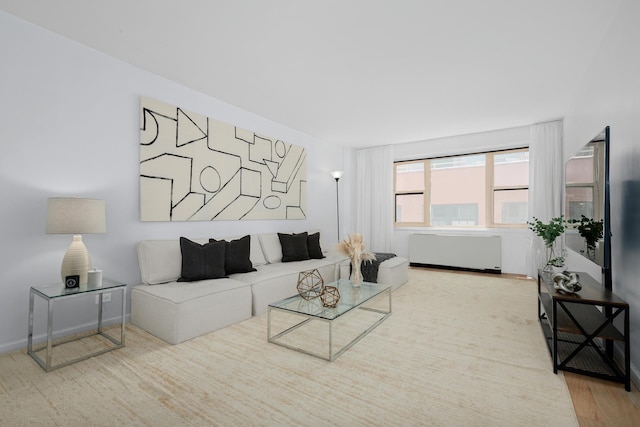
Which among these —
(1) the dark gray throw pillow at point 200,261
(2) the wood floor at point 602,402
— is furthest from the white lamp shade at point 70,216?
(2) the wood floor at point 602,402

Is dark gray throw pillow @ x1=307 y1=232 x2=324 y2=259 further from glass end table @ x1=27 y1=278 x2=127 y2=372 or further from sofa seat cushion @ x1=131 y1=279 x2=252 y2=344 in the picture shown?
glass end table @ x1=27 y1=278 x2=127 y2=372

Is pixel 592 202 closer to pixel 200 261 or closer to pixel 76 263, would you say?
pixel 200 261

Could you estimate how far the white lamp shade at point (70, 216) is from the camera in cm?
228

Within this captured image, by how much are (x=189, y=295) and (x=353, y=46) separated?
2.73 meters

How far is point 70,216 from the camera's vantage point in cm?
231

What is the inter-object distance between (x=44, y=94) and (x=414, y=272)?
556cm

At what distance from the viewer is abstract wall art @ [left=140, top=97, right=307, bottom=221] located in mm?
3268

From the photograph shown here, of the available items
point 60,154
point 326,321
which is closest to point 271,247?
point 326,321

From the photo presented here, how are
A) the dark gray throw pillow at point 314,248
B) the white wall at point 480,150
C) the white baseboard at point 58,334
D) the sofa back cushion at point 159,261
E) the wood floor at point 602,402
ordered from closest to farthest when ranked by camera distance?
the wood floor at point 602,402 < the white baseboard at point 58,334 < the sofa back cushion at point 159,261 < the dark gray throw pillow at point 314,248 < the white wall at point 480,150

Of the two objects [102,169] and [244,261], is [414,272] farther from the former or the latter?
[102,169]

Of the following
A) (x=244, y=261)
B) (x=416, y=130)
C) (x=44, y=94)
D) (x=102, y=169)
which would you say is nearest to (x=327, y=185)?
(x=416, y=130)

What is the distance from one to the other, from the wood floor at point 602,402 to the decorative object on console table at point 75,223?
3461 millimetres

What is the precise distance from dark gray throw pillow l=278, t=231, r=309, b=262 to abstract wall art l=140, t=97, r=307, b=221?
1.69 feet

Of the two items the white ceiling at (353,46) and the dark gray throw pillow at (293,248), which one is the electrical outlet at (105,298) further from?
the white ceiling at (353,46)
